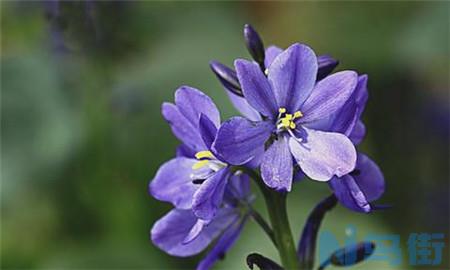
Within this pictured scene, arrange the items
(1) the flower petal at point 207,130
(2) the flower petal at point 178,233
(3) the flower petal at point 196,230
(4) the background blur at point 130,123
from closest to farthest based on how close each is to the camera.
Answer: (1) the flower petal at point 207,130 < (3) the flower petal at point 196,230 < (2) the flower petal at point 178,233 < (4) the background blur at point 130,123

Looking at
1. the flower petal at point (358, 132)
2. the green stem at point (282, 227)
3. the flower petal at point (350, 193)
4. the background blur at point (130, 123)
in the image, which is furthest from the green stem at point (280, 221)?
the background blur at point (130, 123)

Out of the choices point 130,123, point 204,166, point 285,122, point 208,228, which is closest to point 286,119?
point 285,122

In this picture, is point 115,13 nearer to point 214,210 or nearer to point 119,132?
point 119,132

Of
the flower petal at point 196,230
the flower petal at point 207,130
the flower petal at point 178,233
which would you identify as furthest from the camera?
the flower petal at point 178,233

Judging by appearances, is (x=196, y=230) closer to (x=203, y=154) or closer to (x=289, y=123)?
(x=203, y=154)

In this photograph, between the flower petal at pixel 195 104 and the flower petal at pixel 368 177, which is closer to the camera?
the flower petal at pixel 195 104

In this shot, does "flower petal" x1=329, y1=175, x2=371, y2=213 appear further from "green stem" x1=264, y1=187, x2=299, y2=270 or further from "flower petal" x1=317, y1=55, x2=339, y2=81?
"flower petal" x1=317, y1=55, x2=339, y2=81

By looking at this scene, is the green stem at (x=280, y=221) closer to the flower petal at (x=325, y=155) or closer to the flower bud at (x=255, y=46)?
the flower petal at (x=325, y=155)
